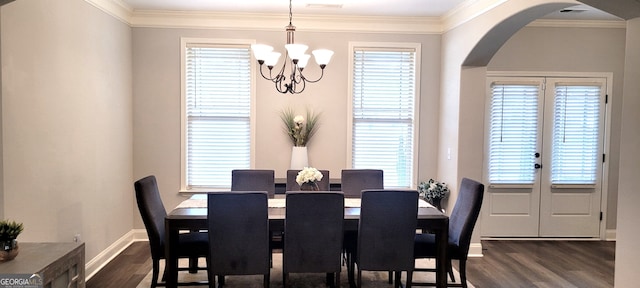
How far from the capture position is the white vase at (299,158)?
15.4ft

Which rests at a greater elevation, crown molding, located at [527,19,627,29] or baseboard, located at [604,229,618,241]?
crown molding, located at [527,19,627,29]

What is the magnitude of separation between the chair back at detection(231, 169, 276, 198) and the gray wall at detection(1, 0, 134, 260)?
1.28m

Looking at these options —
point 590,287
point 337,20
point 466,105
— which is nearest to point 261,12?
point 337,20

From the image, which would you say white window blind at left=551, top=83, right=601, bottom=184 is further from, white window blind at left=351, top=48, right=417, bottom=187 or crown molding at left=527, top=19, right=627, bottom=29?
white window blind at left=351, top=48, right=417, bottom=187

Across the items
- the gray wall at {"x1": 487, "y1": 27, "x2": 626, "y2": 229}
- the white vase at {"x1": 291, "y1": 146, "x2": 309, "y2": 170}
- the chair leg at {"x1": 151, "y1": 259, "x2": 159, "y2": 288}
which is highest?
the gray wall at {"x1": 487, "y1": 27, "x2": 626, "y2": 229}

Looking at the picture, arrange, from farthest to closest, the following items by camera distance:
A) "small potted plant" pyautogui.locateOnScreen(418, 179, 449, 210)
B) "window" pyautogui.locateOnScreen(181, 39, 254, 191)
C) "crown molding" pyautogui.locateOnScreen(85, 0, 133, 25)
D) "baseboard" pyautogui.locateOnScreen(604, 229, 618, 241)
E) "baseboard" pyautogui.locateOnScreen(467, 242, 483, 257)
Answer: "baseboard" pyautogui.locateOnScreen(604, 229, 618, 241), "window" pyautogui.locateOnScreen(181, 39, 254, 191), "small potted plant" pyautogui.locateOnScreen(418, 179, 449, 210), "baseboard" pyautogui.locateOnScreen(467, 242, 483, 257), "crown molding" pyautogui.locateOnScreen(85, 0, 133, 25)

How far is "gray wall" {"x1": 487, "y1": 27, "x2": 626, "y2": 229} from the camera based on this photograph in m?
4.85

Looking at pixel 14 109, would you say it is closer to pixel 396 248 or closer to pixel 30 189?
pixel 30 189

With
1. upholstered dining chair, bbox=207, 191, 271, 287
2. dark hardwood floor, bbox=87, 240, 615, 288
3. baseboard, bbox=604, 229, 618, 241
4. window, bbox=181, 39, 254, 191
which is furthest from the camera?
baseboard, bbox=604, 229, 618, 241

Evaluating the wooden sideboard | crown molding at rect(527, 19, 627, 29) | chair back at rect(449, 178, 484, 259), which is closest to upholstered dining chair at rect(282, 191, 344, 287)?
chair back at rect(449, 178, 484, 259)

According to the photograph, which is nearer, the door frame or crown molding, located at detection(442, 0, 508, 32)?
crown molding, located at detection(442, 0, 508, 32)

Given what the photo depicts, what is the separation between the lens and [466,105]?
14.0 ft

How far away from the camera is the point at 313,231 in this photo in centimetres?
285

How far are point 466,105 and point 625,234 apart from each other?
7.01 feet
